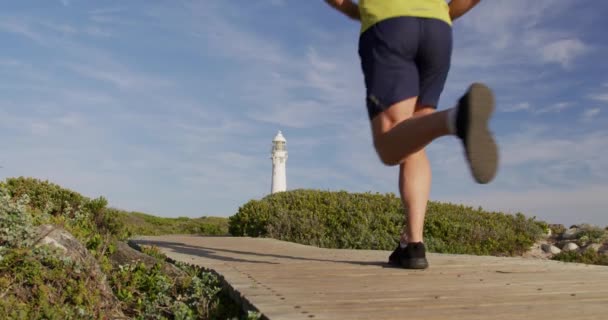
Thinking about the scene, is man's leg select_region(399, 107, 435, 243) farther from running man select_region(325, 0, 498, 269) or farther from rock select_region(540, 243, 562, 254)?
rock select_region(540, 243, 562, 254)

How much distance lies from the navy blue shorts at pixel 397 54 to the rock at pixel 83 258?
2.59m

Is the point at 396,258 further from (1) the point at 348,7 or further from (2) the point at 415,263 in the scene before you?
(1) the point at 348,7

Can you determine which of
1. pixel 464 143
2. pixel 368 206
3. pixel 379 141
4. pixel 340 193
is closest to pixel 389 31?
pixel 379 141

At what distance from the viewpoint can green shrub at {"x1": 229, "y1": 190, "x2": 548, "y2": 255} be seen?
1071 centimetres

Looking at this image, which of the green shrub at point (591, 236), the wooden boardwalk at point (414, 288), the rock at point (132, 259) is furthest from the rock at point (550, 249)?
the rock at point (132, 259)

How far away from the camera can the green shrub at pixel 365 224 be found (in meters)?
10.7

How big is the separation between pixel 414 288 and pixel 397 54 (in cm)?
163

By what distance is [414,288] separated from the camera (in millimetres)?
4094

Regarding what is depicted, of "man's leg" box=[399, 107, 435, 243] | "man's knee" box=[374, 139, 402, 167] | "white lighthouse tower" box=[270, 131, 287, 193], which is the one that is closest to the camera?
"man's knee" box=[374, 139, 402, 167]

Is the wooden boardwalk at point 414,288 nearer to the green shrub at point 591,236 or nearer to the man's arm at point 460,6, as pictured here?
the man's arm at point 460,6

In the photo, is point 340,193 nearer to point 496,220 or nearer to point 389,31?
point 496,220

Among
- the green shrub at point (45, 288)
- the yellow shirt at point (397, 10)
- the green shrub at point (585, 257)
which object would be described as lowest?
the green shrub at point (45, 288)

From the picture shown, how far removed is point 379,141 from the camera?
3.99 metres

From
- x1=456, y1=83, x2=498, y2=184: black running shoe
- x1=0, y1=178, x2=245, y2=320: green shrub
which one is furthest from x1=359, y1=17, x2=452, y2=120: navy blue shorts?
x1=0, y1=178, x2=245, y2=320: green shrub
